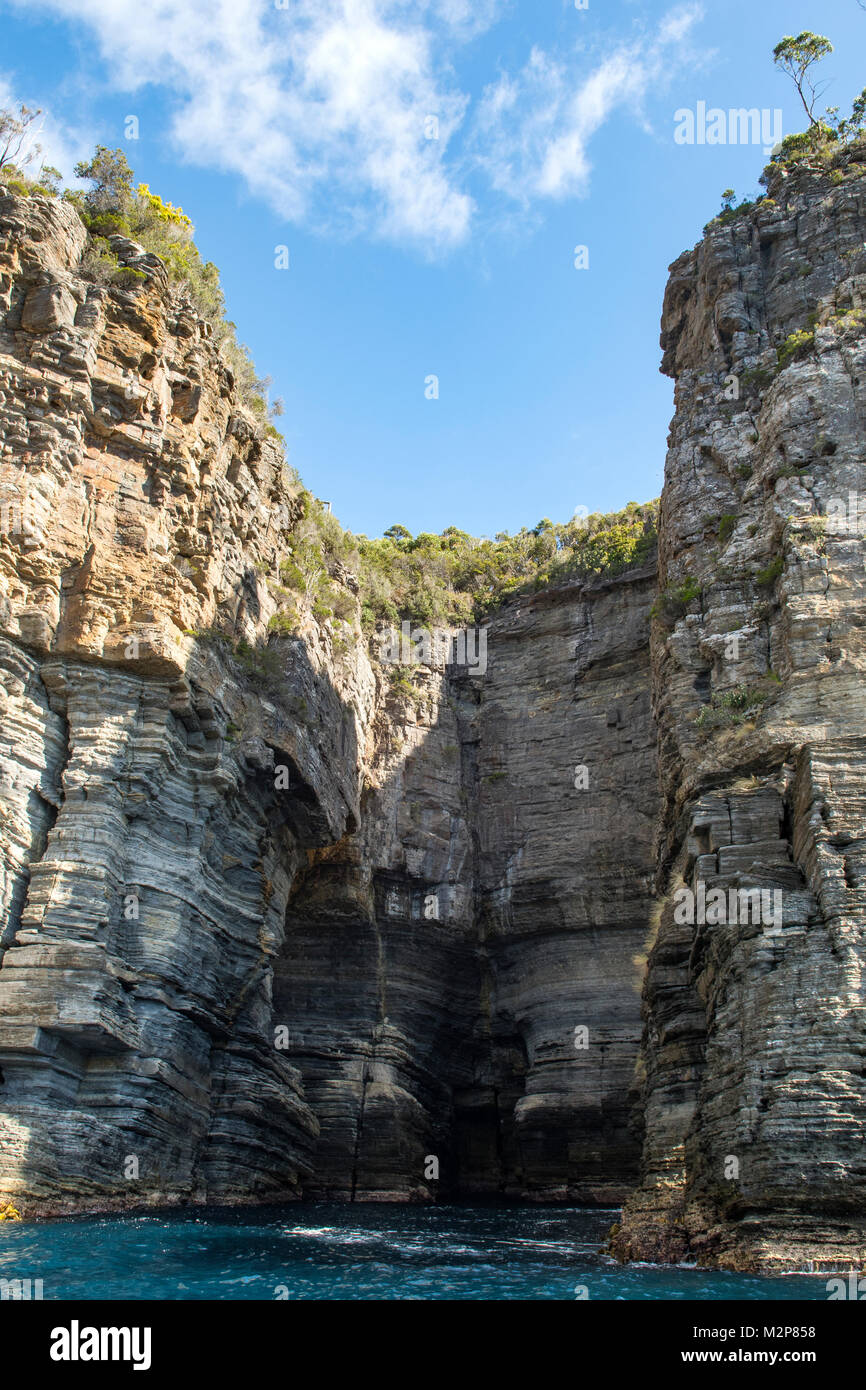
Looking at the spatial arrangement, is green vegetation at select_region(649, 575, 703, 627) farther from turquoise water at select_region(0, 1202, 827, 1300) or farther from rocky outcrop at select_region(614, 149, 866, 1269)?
turquoise water at select_region(0, 1202, 827, 1300)

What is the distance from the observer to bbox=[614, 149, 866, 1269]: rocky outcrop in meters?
17.0

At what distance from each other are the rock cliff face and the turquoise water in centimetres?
130

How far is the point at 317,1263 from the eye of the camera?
19.1 meters

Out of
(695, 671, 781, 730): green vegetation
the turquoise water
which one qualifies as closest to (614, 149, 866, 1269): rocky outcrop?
(695, 671, 781, 730): green vegetation

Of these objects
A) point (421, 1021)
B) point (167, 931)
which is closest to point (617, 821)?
point (421, 1021)

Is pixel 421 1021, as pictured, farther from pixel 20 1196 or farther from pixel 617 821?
pixel 20 1196

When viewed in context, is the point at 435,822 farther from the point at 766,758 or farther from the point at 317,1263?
the point at 317,1263

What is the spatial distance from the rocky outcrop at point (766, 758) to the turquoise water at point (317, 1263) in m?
1.50

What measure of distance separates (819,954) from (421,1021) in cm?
2396

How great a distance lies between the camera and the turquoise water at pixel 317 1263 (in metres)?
15.4

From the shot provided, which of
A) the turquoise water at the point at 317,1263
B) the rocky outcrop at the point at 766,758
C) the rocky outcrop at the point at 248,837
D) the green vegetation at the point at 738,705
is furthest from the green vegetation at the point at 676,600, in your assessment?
the turquoise water at the point at 317,1263

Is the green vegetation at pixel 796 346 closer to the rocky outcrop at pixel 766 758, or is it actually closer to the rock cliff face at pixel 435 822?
the rocky outcrop at pixel 766 758

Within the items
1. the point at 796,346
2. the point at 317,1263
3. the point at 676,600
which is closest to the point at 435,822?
the point at 676,600
